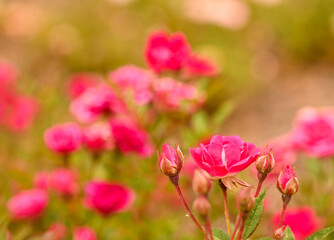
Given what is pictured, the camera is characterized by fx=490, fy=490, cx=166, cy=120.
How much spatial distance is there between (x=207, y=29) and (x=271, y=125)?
132 centimetres

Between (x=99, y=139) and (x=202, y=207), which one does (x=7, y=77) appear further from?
(x=202, y=207)

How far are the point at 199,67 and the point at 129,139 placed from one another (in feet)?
1.08

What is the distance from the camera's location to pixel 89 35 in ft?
13.1

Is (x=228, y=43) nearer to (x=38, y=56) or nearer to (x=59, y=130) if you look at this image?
(x=38, y=56)

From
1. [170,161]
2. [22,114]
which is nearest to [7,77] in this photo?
[22,114]

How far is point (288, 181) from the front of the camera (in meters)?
0.65

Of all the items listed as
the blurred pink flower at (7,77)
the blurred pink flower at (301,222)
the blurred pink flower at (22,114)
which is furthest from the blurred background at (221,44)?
the blurred pink flower at (301,222)

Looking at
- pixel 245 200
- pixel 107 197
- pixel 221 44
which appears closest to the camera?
pixel 245 200

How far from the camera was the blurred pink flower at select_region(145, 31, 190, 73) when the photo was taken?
3.79ft

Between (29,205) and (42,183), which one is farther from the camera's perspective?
(42,183)

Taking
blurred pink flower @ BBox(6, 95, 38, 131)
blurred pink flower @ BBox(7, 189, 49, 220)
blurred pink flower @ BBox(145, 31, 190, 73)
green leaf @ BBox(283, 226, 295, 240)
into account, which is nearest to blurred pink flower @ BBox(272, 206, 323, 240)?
green leaf @ BBox(283, 226, 295, 240)

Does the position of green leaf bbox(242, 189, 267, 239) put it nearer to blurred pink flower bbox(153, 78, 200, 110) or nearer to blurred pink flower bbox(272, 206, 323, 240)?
blurred pink flower bbox(272, 206, 323, 240)

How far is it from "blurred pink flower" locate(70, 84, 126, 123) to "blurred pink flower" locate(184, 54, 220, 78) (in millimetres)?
217

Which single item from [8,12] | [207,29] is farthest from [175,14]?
[8,12]
